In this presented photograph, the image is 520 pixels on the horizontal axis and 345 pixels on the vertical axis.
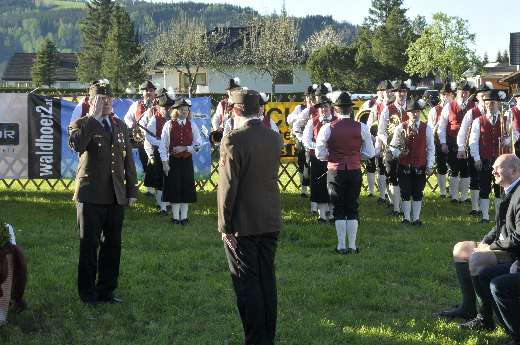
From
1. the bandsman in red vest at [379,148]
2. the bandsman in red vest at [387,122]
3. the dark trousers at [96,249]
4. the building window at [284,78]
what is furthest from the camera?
the building window at [284,78]

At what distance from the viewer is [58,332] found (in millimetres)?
5945


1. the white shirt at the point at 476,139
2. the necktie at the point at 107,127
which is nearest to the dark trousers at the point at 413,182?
the white shirt at the point at 476,139

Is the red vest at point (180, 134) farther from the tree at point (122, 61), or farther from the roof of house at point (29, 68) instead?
the roof of house at point (29, 68)

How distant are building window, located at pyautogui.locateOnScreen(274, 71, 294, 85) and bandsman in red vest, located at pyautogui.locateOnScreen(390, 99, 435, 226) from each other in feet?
153

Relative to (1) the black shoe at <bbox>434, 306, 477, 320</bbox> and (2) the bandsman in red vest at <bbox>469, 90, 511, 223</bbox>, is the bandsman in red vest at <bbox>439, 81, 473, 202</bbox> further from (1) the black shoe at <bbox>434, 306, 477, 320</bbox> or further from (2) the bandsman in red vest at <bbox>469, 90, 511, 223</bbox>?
(1) the black shoe at <bbox>434, 306, 477, 320</bbox>

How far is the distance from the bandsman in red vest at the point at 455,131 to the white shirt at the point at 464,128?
96cm

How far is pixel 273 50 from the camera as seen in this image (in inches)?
2149

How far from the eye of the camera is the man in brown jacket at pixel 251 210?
5.17m

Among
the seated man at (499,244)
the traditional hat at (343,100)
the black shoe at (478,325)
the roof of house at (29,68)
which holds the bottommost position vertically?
the black shoe at (478,325)

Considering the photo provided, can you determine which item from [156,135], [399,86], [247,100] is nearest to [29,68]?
[156,135]

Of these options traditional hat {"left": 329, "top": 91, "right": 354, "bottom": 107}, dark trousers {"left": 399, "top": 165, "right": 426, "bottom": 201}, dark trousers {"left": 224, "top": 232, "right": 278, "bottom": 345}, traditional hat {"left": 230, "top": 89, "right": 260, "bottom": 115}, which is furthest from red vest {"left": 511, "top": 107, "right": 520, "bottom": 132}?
traditional hat {"left": 230, "top": 89, "right": 260, "bottom": 115}

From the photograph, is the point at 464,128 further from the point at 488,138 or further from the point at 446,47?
the point at 446,47

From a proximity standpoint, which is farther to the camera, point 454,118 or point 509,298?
point 454,118

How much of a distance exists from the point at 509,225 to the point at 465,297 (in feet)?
3.64
